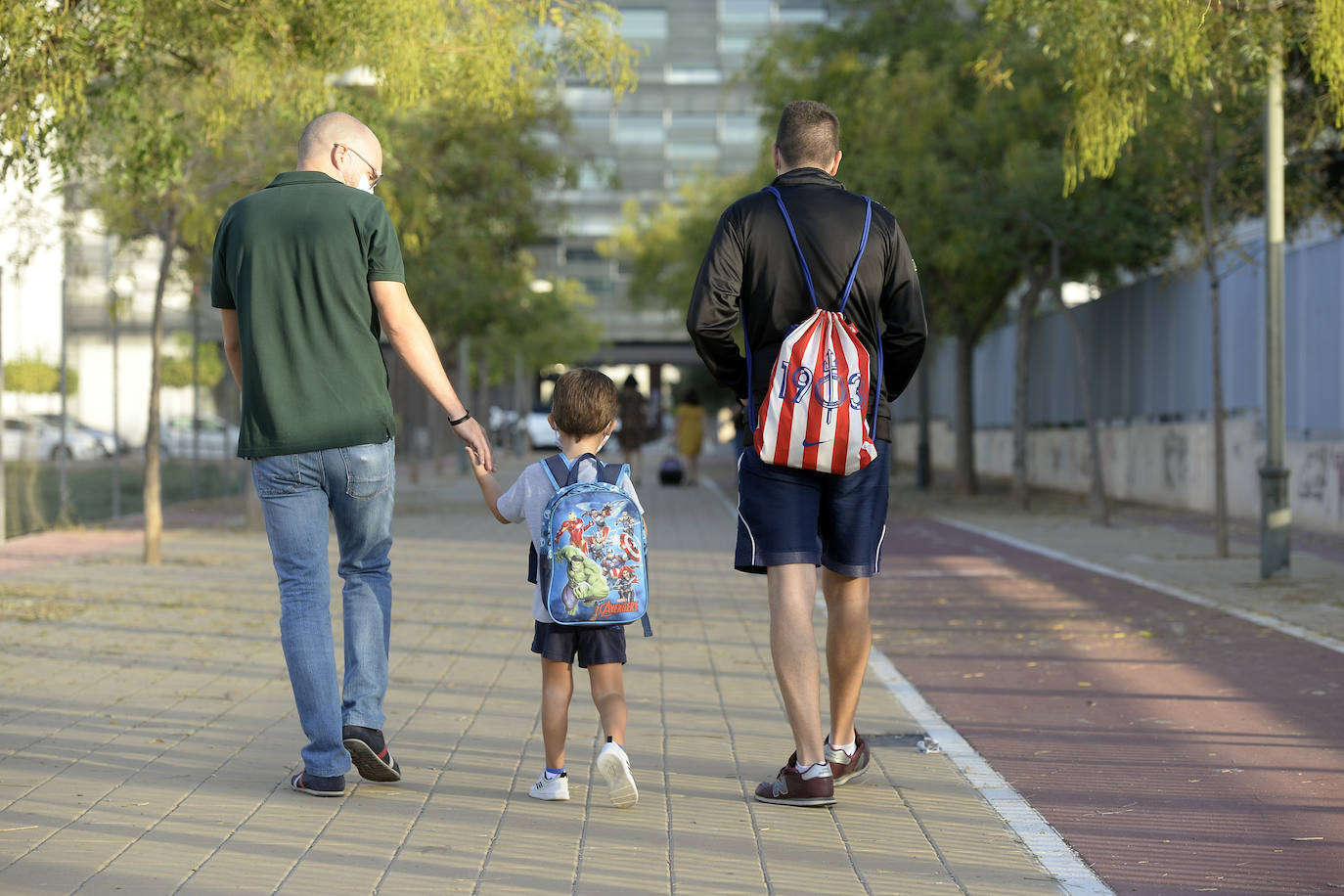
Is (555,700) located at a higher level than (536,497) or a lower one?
lower

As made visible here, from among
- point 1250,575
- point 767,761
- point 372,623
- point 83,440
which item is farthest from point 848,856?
point 83,440

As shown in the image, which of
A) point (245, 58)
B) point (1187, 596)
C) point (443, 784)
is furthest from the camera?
point (1187, 596)

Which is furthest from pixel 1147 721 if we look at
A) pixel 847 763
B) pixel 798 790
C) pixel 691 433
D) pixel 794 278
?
pixel 691 433

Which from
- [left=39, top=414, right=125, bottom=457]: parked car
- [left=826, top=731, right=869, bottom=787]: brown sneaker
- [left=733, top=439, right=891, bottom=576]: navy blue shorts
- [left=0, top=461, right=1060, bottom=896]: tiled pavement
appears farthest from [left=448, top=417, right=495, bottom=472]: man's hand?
[left=39, top=414, right=125, bottom=457]: parked car

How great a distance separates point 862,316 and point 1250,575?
8617 millimetres

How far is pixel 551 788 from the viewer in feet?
17.6

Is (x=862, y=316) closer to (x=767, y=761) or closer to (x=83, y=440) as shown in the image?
(x=767, y=761)

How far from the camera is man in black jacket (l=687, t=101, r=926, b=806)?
5.30 m

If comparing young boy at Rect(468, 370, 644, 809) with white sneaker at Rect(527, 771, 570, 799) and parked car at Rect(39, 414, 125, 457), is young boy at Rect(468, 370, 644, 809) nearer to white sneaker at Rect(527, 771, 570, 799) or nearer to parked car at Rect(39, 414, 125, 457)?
white sneaker at Rect(527, 771, 570, 799)

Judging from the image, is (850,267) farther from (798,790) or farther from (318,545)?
(318,545)

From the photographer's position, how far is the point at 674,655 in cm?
898

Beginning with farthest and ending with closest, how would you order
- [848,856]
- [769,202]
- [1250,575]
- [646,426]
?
[646,426]
[1250,575]
[769,202]
[848,856]

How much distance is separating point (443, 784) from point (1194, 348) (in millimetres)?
18027

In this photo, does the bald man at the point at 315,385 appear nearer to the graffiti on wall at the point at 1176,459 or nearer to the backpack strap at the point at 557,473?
the backpack strap at the point at 557,473
